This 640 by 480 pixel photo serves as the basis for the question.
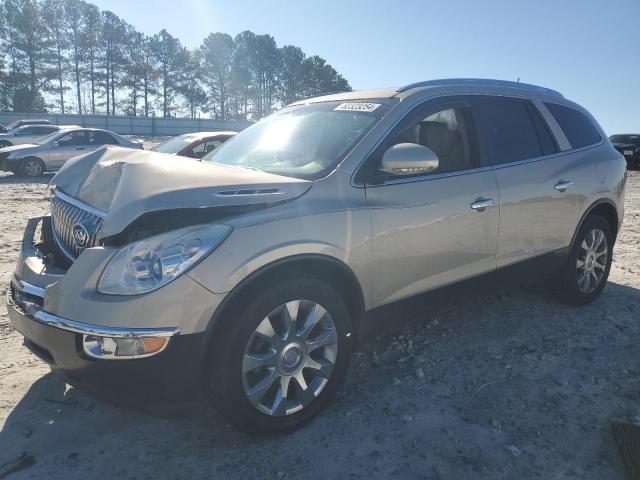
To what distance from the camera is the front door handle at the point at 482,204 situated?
3.34 meters

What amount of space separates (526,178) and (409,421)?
1996mm

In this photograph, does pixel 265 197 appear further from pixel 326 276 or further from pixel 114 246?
pixel 114 246

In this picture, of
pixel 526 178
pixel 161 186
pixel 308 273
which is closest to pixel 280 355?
pixel 308 273

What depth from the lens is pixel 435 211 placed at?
313 centimetres

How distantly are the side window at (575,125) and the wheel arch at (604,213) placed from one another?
0.53m

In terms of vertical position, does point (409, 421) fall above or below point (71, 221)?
below

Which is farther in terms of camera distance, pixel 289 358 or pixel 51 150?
pixel 51 150

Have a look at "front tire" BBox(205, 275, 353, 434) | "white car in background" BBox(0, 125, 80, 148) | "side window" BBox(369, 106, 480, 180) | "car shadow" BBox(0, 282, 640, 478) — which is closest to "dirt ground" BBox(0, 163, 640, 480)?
"car shadow" BBox(0, 282, 640, 478)

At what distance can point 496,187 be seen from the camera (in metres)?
3.50

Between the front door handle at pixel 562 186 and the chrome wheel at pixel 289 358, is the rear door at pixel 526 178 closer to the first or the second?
the front door handle at pixel 562 186

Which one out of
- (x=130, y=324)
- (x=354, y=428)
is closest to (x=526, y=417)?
(x=354, y=428)

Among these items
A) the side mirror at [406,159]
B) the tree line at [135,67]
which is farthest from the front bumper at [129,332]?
the tree line at [135,67]

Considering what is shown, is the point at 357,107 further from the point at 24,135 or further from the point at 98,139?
the point at 24,135

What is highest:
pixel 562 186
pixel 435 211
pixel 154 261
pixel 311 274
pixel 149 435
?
pixel 562 186
